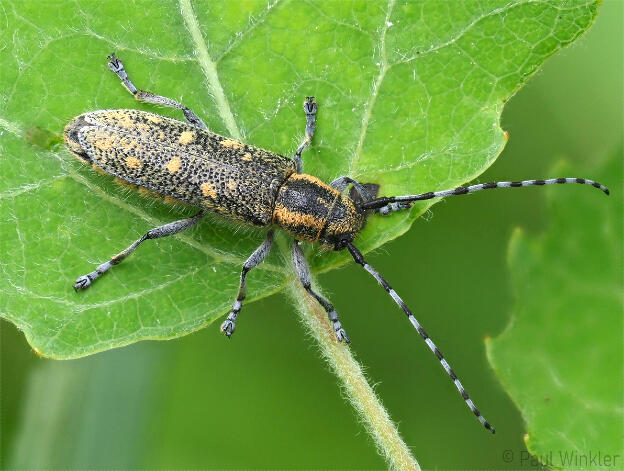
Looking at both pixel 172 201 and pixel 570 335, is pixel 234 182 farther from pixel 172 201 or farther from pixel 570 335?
pixel 570 335

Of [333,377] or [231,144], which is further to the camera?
[333,377]

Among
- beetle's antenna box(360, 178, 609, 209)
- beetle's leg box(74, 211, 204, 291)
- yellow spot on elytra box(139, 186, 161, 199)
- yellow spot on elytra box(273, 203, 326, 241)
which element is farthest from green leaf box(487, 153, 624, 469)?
yellow spot on elytra box(139, 186, 161, 199)

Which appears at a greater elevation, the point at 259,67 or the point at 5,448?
the point at 259,67

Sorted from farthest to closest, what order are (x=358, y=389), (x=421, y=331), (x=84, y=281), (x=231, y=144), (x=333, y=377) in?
(x=333, y=377) → (x=421, y=331) → (x=231, y=144) → (x=84, y=281) → (x=358, y=389)

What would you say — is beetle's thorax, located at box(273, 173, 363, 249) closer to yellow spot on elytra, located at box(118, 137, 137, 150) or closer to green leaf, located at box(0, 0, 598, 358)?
green leaf, located at box(0, 0, 598, 358)

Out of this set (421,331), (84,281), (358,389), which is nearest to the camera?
(358,389)

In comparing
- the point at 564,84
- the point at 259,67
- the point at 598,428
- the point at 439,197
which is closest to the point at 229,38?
the point at 259,67

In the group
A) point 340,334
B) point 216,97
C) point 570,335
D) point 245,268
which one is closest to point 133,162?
point 216,97

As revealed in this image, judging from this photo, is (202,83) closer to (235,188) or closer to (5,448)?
(235,188)

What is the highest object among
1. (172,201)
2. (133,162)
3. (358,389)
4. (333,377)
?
(133,162)
